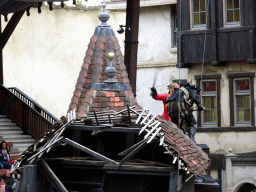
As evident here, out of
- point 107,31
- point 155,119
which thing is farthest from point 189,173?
point 107,31

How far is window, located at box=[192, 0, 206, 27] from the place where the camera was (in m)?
27.5

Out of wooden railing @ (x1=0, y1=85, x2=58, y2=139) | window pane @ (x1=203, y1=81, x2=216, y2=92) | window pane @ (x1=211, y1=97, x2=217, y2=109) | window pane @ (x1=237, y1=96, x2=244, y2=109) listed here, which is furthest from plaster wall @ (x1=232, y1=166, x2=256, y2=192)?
wooden railing @ (x1=0, y1=85, x2=58, y2=139)

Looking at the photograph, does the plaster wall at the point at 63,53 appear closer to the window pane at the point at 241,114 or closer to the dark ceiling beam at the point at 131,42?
the window pane at the point at 241,114

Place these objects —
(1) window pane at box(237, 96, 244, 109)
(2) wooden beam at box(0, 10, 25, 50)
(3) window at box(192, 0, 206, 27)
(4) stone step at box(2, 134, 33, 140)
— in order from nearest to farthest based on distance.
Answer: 1. (4) stone step at box(2, 134, 33, 140)
2. (2) wooden beam at box(0, 10, 25, 50)
3. (1) window pane at box(237, 96, 244, 109)
4. (3) window at box(192, 0, 206, 27)

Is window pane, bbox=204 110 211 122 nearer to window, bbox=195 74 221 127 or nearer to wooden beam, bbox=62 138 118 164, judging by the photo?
window, bbox=195 74 221 127

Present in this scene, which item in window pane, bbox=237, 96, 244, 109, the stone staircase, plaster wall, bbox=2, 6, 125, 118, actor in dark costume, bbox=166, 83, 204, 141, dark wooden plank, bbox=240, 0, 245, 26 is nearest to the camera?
actor in dark costume, bbox=166, 83, 204, 141

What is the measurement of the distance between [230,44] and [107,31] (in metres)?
13.4

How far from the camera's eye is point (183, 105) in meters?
14.8

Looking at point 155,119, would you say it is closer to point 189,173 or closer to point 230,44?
point 189,173

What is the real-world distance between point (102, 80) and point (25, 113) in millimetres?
9547

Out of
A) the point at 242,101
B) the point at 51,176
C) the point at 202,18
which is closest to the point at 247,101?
the point at 242,101

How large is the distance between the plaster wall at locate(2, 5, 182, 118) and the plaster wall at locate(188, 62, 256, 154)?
5.36 ft

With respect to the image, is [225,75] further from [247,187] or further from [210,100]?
[247,187]

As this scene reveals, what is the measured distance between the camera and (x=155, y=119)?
11977 mm
